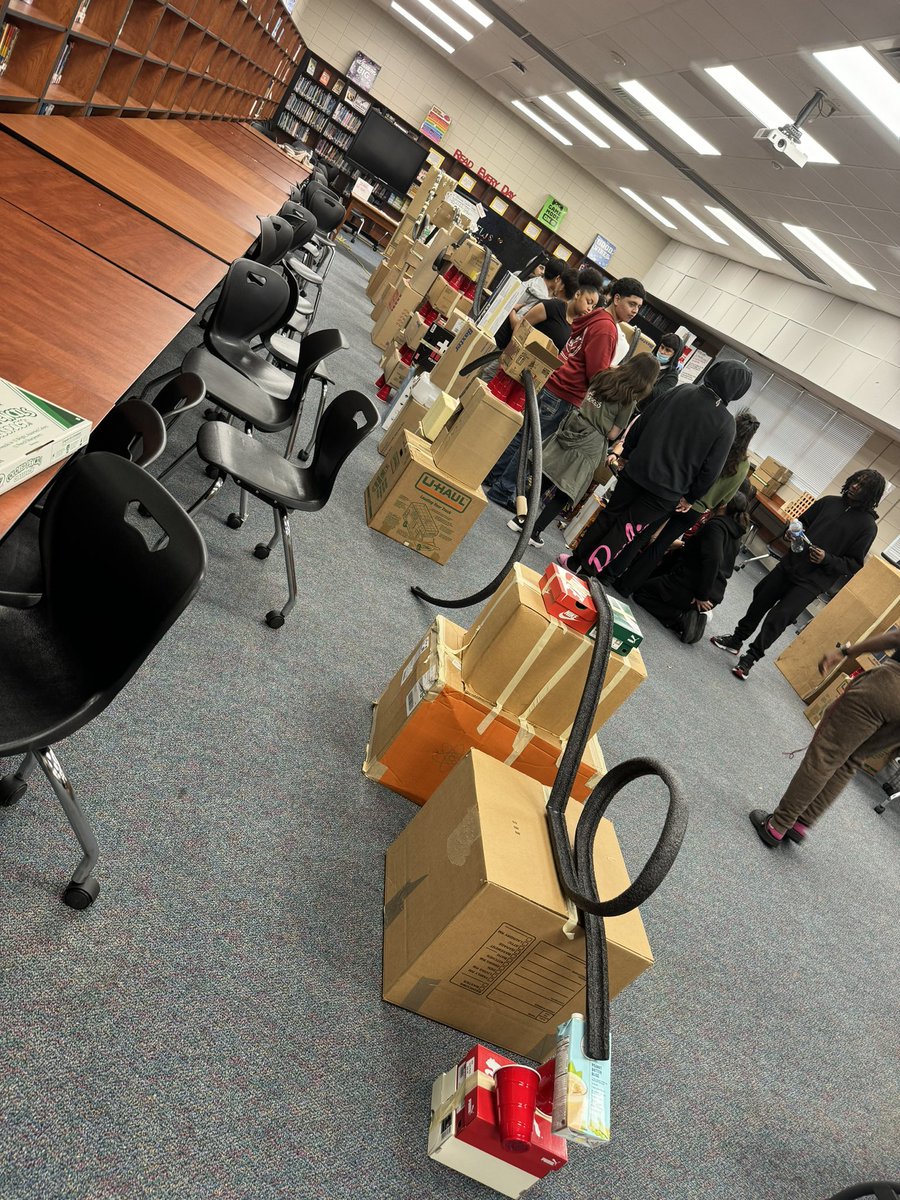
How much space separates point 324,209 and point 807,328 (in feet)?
19.6

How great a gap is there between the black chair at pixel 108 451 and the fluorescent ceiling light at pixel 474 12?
893 cm

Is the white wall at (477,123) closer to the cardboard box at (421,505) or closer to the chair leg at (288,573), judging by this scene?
the cardboard box at (421,505)

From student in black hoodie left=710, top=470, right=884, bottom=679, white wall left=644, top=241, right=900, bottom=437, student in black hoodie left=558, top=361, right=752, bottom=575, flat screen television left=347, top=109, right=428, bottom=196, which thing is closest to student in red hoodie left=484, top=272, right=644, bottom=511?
student in black hoodie left=558, top=361, right=752, bottom=575

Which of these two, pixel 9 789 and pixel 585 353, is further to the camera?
pixel 585 353

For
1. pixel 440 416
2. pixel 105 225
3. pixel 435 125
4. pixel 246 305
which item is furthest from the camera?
pixel 435 125

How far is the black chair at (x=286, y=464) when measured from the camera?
240cm

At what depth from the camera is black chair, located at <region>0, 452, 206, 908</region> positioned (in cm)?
115

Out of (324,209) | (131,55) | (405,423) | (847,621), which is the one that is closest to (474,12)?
(324,209)

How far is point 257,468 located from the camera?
2.50m

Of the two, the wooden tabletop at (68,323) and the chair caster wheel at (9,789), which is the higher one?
the wooden tabletop at (68,323)

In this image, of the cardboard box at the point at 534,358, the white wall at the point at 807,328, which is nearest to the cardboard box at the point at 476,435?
the cardboard box at the point at 534,358

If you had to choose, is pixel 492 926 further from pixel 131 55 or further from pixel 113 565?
pixel 131 55

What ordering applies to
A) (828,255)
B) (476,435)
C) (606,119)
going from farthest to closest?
1. (606,119)
2. (828,255)
3. (476,435)

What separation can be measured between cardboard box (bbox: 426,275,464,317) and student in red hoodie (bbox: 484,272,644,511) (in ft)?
4.19
